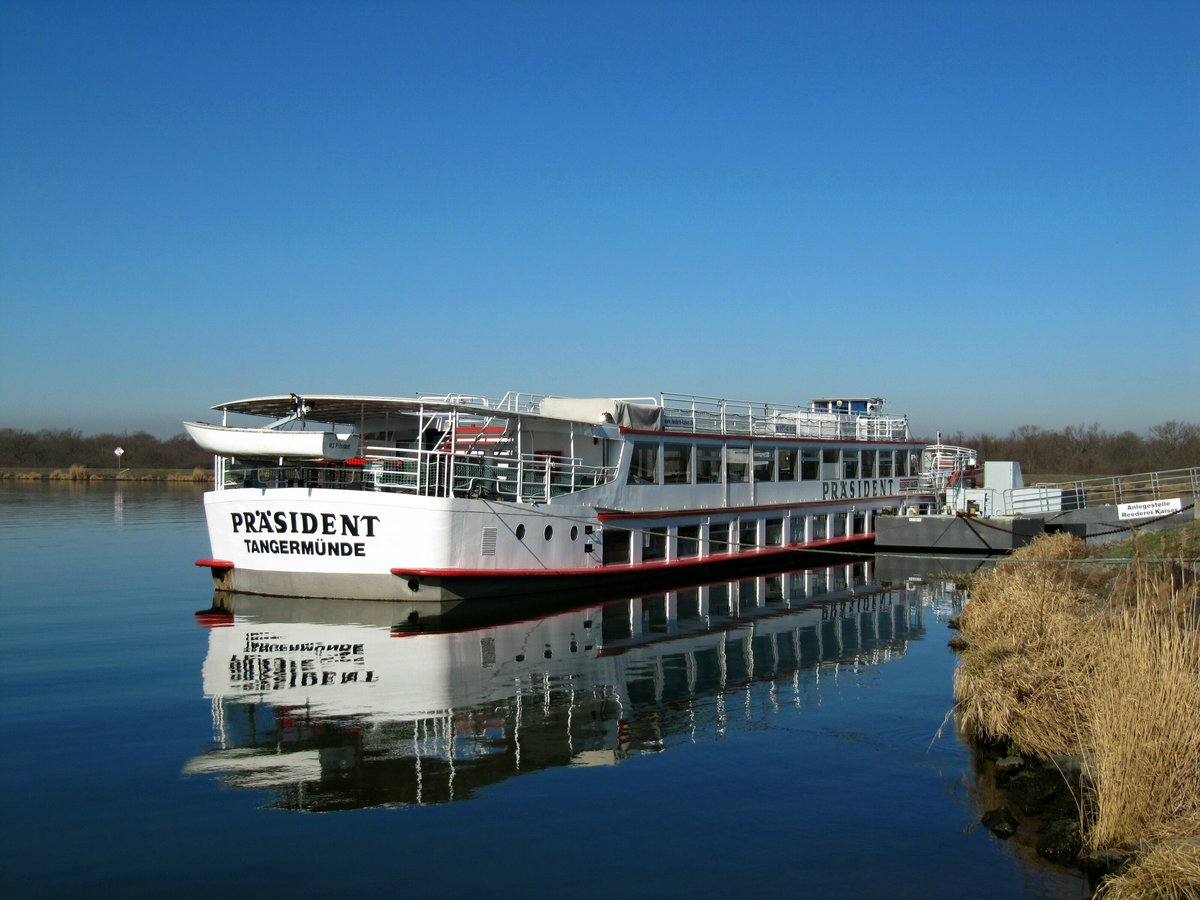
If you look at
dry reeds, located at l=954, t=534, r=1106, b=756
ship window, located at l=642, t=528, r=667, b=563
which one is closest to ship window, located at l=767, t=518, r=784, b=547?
ship window, located at l=642, t=528, r=667, b=563

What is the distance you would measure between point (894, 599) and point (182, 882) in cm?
1914

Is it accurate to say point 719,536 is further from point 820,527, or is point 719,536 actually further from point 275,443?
point 275,443

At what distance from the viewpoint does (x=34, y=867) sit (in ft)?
24.6

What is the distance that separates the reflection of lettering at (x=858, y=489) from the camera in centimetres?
3294

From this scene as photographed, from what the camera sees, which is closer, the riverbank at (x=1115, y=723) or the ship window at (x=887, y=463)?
the riverbank at (x=1115, y=723)

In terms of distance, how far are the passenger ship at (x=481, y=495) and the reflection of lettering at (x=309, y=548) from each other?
3cm

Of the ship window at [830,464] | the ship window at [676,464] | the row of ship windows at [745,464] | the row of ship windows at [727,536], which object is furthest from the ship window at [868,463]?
the ship window at [676,464]

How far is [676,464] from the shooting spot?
86.6 ft

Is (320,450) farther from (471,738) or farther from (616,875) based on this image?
(616,875)

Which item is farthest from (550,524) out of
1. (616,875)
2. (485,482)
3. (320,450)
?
(616,875)

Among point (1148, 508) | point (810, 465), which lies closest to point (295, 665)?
point (810, 465)

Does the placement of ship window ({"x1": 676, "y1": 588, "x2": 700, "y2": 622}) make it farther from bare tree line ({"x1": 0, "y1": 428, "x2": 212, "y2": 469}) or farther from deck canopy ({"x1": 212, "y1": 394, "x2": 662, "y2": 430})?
bare tree line ({"x1": 0, "y1": 428, "x2": 212, "y2": 469})

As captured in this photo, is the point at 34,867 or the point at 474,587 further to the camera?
the point at 474,587

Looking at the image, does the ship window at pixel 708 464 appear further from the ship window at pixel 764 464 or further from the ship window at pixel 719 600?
the ship window at pixel 719 600
